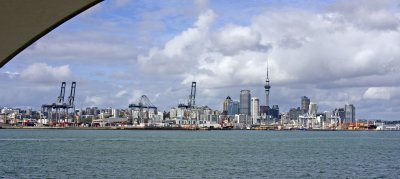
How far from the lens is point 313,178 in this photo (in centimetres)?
3034

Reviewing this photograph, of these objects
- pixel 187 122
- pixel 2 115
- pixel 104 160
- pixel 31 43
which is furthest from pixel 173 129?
pixel 31 43

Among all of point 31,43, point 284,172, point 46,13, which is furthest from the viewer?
point 284,172

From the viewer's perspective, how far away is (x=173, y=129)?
181 metres

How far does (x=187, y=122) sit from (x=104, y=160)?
145834 mm

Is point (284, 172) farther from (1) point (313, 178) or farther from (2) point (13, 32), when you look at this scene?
(2) point (13, 32)

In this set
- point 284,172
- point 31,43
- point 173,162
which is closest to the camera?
point 31,43

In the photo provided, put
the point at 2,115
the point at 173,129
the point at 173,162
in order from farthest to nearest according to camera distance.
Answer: the point at 2,115 → the point at 173,129 → the point at 173,162

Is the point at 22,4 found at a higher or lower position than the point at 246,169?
higher

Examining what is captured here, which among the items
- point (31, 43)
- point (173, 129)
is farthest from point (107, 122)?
point (31, 43)

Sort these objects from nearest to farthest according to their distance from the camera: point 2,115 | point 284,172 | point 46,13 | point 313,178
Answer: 1. point 46,13
2. point 313,178
3. point 284,172
4. point 2,115

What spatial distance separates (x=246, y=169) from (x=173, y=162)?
20.2ft

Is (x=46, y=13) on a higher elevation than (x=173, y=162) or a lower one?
higher

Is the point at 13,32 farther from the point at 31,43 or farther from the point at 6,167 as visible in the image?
the point at 6,167

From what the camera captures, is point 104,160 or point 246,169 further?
point 104,160
